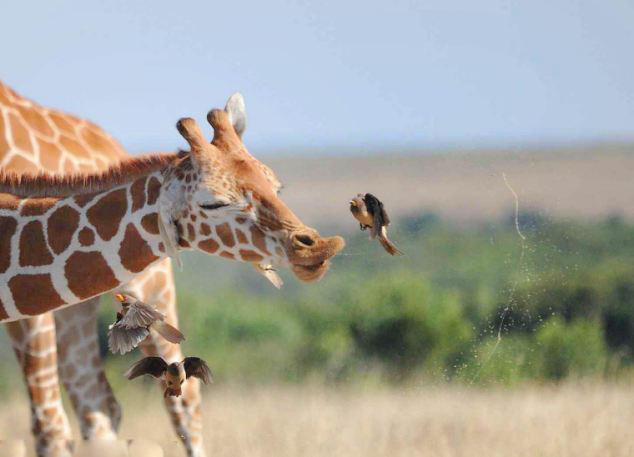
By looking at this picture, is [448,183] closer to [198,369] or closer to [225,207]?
[198,369]

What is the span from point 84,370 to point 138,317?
320 cm

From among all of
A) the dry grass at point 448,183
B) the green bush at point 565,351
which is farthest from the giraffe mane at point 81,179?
the dry grass at point 448,183

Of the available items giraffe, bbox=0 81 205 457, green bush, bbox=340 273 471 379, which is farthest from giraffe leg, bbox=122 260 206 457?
green bush, bbox=340 273 471 379

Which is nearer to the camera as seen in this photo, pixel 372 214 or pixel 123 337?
pixel 123 337

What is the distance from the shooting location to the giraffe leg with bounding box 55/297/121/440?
8.99 meters

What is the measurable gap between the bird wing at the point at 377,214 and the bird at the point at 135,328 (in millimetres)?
1070

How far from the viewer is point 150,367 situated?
21.1 ft

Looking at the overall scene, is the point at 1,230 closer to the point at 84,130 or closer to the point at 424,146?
the point at 84,130

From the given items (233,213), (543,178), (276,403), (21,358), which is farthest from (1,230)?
(543,178)

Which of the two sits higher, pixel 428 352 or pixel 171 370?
pixel 171 370

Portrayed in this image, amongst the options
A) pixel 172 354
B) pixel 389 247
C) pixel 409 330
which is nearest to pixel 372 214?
pixel 389 247

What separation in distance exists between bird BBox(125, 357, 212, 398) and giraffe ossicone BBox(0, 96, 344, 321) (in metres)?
0.41

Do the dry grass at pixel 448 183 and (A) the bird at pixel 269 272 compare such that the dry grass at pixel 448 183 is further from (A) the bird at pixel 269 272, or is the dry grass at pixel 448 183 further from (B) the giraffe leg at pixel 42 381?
(A) the bird at pixel 269 272

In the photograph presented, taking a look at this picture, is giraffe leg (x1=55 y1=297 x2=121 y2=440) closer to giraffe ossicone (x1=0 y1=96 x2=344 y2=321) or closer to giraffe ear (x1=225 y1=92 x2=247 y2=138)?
giraffe ossicone (x1=0 y1=96 x2=344 y2=321)
